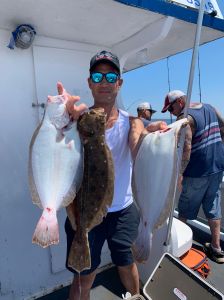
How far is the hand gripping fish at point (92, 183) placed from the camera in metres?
1.87

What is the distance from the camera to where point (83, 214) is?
1956 millimetres

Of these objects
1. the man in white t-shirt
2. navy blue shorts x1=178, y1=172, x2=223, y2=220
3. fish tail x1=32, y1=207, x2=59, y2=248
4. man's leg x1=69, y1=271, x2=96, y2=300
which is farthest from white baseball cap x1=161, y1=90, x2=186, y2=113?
fish tail x1=32, y1=207, x2=59, y2=248

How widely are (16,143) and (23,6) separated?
4.02 feet

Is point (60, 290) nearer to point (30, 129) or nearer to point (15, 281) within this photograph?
point (15, 281)

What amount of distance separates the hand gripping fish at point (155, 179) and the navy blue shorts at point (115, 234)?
1.79ft

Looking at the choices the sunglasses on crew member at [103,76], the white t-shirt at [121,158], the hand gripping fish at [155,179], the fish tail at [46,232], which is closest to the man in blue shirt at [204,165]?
the white t-shirt at [121,158]

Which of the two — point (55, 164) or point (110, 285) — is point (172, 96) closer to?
point (110, 285)

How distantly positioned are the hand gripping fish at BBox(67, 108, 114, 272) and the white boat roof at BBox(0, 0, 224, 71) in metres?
1.15

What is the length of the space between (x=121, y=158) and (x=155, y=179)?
553 mm

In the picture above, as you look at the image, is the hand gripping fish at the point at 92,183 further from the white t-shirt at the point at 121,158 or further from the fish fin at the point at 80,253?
the white t-shirt at the point at 121,158

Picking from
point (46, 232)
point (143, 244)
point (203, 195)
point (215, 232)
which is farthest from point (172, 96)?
point (46, 232)

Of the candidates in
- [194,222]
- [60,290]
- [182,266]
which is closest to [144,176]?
[182,266]

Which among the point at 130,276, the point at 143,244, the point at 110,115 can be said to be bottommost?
the point at 130,276

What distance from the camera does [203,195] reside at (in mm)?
3896
